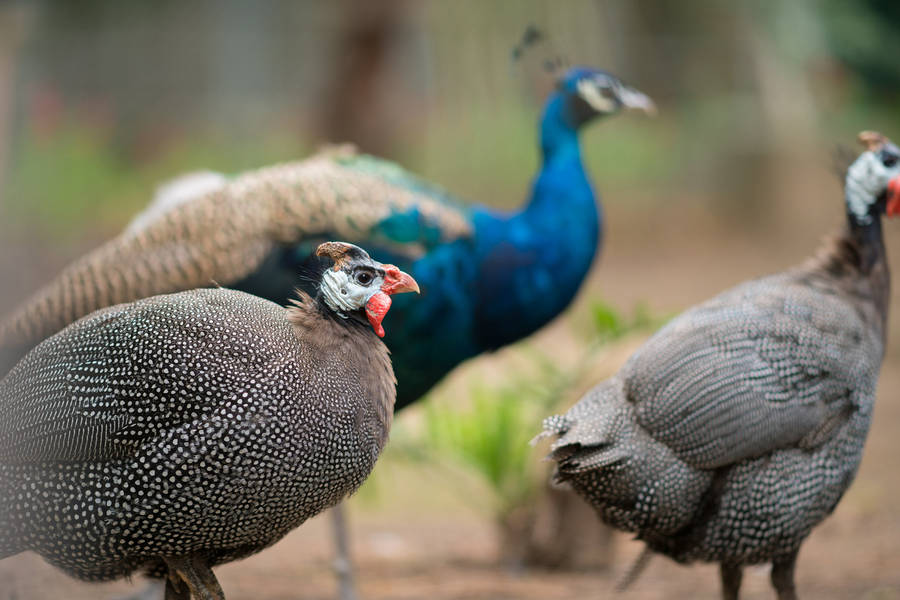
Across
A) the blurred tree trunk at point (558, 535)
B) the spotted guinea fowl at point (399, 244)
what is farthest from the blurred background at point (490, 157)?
the spotted guinea fowl at point (399, 244)

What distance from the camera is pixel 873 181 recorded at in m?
3.66

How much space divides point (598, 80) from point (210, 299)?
2.39 m

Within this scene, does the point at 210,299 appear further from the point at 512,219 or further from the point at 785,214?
the point at 785,214

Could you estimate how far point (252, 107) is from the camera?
48.7 feet

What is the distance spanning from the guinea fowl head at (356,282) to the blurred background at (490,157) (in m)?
1.79

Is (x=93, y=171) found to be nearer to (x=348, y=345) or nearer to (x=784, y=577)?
(x=348, y=345)

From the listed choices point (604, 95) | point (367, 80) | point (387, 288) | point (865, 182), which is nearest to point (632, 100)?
point (604, 95)

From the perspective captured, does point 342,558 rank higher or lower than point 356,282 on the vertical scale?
lower

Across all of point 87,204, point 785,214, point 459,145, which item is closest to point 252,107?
point 459,145

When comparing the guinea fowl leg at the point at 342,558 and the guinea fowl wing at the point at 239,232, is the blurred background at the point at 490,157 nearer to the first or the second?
the guinea fowl leg at the point at 342,558

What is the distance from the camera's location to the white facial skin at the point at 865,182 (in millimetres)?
3648

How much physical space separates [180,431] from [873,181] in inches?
93.5

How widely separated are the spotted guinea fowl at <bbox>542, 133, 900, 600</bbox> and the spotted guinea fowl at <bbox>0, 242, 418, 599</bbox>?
0.77 metres

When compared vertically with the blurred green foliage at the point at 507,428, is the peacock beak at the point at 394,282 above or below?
above
